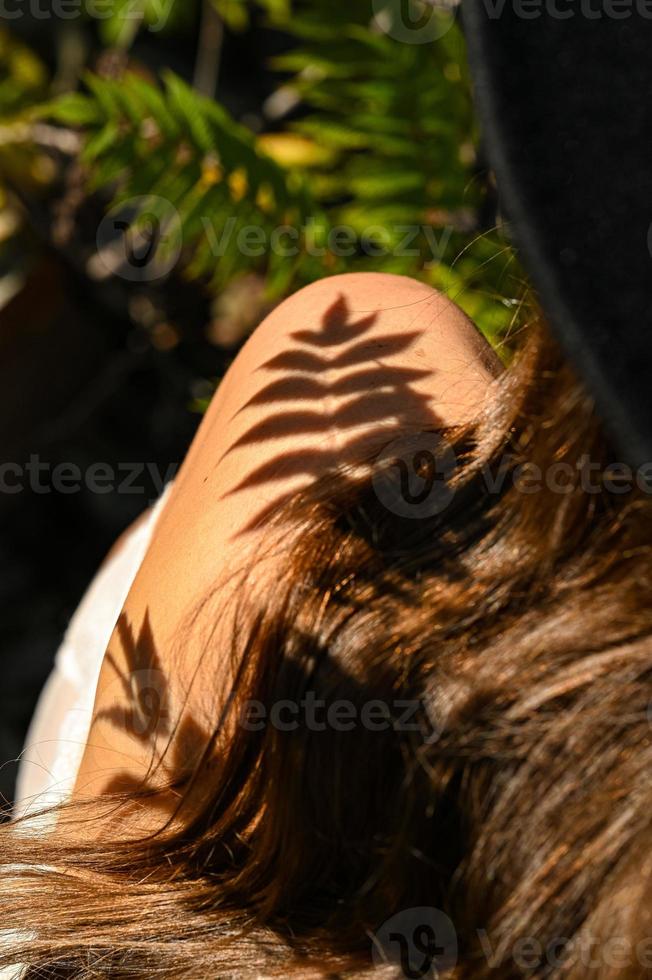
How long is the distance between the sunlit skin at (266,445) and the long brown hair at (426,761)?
6 centimetres

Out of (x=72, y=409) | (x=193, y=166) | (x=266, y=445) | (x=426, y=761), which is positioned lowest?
(x=426, y=761)

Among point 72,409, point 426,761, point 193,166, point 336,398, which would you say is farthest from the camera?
point 72,409

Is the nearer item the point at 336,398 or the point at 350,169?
the point at 336,398

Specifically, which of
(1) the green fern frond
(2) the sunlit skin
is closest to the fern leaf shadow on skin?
(2) the sunlit skin

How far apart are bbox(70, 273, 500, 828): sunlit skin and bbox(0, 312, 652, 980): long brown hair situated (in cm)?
6

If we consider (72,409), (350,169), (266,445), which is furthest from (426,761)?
(72,409)

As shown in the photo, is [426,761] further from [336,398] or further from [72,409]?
[72,409]

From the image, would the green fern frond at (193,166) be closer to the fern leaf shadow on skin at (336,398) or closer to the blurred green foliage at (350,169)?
the blurred green foliage at (350,169)

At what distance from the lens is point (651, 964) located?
76 centimetres

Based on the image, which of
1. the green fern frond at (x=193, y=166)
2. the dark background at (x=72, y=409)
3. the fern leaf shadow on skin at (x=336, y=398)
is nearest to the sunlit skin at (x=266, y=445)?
the fern leaf shadow on skin at (x=336, y=398)

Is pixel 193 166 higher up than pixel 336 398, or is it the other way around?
pixel 193 166

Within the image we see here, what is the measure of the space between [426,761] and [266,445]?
459mm

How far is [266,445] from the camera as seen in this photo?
119 centimetres

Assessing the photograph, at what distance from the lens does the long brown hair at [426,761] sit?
79 centimetres
